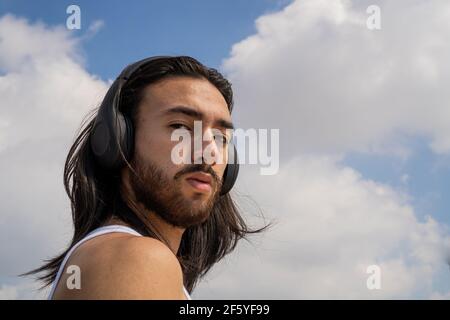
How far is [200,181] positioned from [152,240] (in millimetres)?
904

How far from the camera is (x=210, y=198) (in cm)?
346

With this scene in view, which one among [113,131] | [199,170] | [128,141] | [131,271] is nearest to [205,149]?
[199,170]

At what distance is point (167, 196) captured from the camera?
129 inches

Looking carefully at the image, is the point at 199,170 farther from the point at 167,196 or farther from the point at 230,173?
the point at 230,173

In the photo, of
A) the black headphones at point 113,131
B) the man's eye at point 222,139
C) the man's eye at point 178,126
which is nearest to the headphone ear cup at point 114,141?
the black headphones at point 113,131

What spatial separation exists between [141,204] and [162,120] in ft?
1.89

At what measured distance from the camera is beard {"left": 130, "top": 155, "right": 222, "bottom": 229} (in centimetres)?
327

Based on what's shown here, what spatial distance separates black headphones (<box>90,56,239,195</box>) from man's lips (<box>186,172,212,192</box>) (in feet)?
1.57

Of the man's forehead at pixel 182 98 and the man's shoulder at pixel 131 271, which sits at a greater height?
the man's forehead at pixel 182 98

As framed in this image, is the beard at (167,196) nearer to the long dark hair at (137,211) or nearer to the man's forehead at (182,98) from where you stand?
the long dark hair at (137,211)

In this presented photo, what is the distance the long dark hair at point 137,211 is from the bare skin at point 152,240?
9 centimetres

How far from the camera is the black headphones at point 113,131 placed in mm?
3428

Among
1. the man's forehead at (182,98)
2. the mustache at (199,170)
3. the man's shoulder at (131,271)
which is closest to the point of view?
the man's shoulder at (131,271)

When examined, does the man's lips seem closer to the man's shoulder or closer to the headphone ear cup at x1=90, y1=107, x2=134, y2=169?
the headphone ear cup at x1=90, y1=107, x2=134, y2=169
